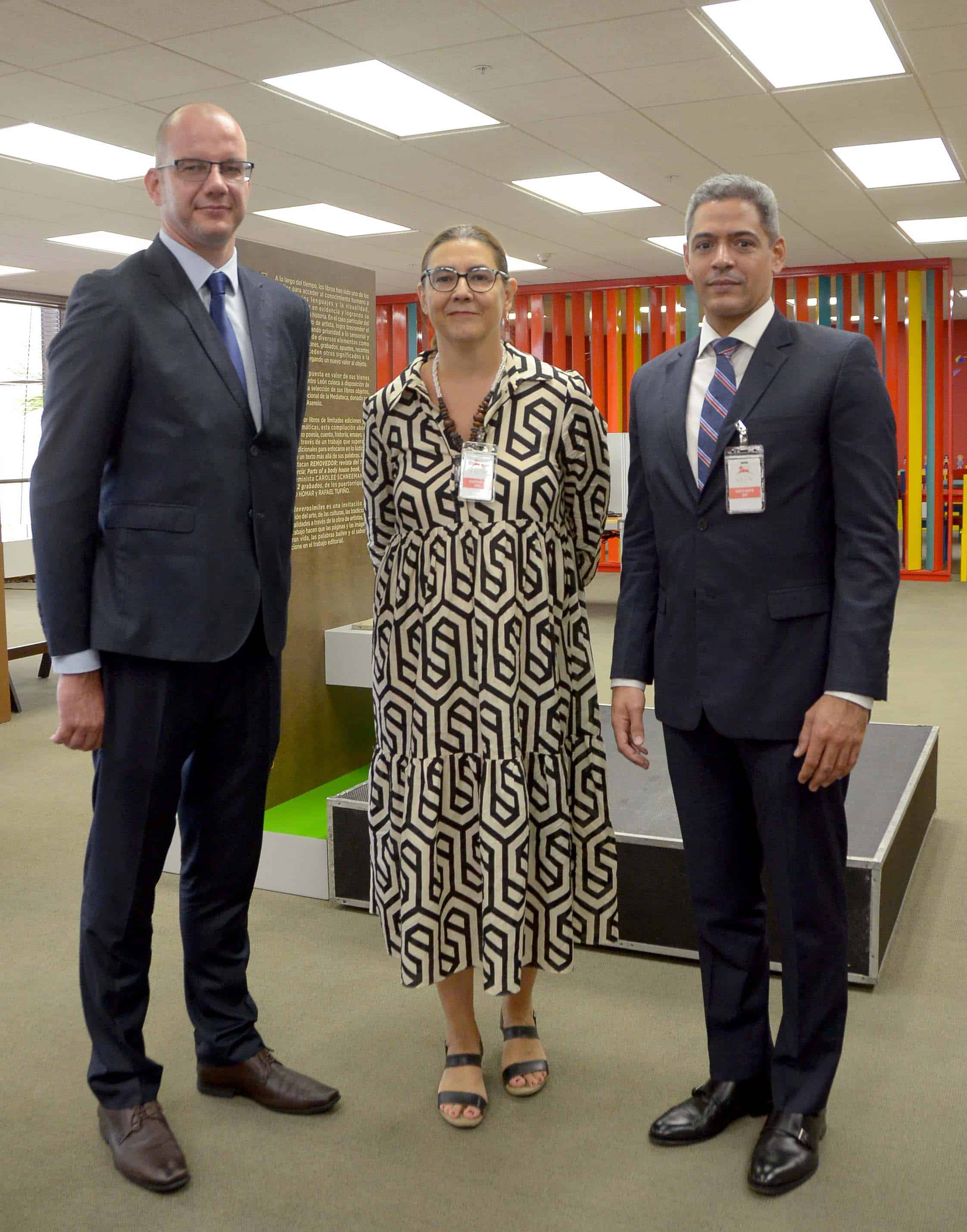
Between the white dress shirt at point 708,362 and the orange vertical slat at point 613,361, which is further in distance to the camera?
the orange vertical slat at point 613,361

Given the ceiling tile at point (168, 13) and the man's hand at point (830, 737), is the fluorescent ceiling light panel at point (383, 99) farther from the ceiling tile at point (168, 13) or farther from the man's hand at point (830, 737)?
the man's hand at point (830, 737)

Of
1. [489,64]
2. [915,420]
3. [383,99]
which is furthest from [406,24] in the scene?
[915,420]

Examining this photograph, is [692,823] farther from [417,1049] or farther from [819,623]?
[417,1049]

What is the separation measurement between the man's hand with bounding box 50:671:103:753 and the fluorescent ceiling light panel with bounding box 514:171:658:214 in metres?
6.90

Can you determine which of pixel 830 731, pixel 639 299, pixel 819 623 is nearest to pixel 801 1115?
pixel 830 731

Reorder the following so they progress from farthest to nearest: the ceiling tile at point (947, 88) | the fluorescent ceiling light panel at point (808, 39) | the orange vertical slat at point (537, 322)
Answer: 1. the orange vertical slat at point (537, 322)
2. the ceiling tile at point (947, 88)
3. the fluorescent ceiling light panel at point (808, 39)

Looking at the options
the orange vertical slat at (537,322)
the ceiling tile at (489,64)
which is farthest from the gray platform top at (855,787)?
the orange vertical slat at (537,322)

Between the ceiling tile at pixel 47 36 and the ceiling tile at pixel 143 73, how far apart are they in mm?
100

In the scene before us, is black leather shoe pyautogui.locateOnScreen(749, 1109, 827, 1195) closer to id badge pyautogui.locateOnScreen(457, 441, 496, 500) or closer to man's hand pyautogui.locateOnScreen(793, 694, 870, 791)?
man's hand pyautogui.locateOnScreen(793, 694, 870, 791)

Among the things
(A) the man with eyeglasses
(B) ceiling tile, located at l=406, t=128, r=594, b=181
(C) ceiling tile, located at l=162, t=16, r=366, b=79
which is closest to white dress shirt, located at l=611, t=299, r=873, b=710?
(A) the man with eyeglasses

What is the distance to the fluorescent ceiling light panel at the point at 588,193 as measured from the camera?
8.27 meters

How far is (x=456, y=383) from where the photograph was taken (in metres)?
2.17

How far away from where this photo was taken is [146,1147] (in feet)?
6.61

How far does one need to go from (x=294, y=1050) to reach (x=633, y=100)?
545cm
